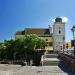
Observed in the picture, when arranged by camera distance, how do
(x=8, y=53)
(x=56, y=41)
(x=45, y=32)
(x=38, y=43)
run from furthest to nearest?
(x=45, y=32), (x=56, y=41), (x=38, y=43), (x=8, y=53)

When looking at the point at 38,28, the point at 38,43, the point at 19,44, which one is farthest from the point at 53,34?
the point at 19,44

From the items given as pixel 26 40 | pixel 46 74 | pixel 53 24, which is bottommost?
pixel 46 74

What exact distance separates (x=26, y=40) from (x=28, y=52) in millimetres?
5001

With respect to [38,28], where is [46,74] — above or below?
below

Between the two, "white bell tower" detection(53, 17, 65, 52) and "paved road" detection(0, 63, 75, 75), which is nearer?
"paved road" detection(0, 63, 75, 75)

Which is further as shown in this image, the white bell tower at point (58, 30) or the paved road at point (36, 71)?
the white bell tower at point (58, 30)

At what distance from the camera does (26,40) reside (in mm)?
Result: 83188

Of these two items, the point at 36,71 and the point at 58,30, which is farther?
the point at 58,30

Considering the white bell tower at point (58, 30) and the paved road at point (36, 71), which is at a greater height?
the white bell tower at point (58, 30)

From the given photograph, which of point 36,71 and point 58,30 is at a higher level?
point 58,30

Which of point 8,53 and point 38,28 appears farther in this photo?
point 38,28

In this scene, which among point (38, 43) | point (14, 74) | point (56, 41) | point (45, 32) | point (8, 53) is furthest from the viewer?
point (45, 32)

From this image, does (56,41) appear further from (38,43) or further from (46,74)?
(46,74)

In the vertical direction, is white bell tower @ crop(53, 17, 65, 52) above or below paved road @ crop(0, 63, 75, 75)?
above
